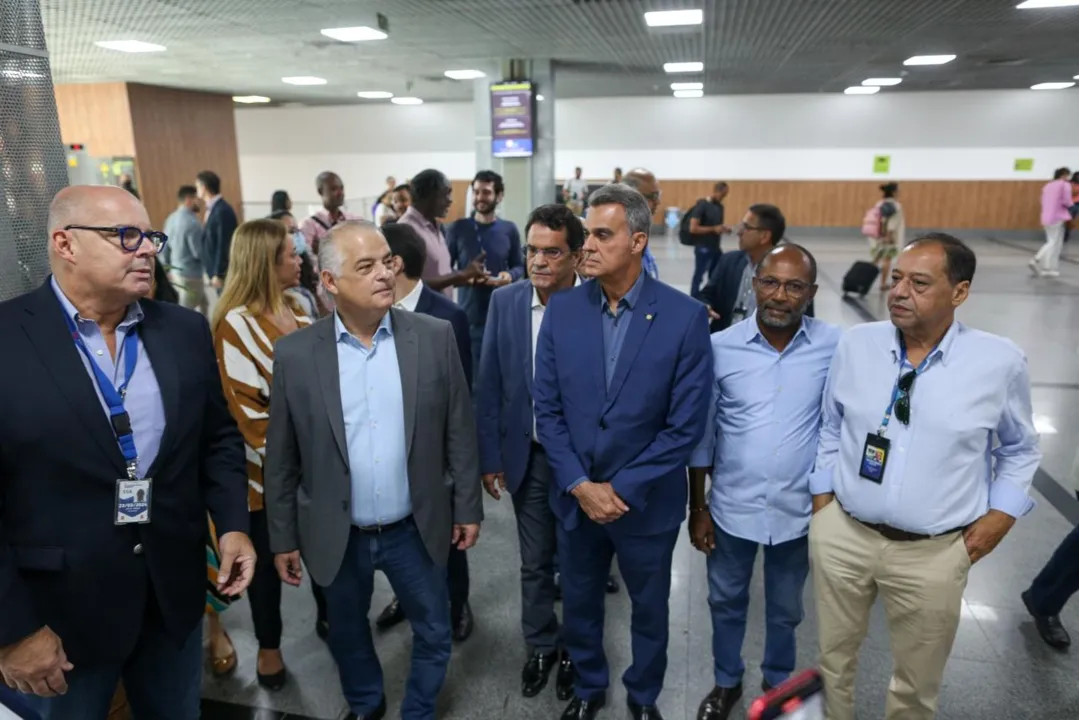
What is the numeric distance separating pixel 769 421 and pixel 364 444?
130cm

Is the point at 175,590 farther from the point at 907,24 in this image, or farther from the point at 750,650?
the point at 907,24

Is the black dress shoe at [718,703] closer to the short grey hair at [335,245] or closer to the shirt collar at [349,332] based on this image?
the shirt collar at [349,332]

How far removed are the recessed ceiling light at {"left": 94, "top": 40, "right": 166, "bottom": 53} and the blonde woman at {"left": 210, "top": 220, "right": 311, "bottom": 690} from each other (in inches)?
295

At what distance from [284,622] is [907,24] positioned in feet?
27.7

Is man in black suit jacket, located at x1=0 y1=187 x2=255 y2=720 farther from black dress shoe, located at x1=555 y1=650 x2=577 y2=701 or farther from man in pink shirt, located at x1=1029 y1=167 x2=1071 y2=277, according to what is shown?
man in pink shirt, located at x1=1029 y1=167 x2=1071 y2=277

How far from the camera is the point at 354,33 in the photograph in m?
7.80

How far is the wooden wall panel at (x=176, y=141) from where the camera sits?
40.8ft

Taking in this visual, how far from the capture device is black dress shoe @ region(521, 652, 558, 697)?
2623 mm

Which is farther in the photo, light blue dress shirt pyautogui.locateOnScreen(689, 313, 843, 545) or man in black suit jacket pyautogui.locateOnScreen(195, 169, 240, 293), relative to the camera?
man in black suit jacket pyautogui.locateOnScreen(195, 169, 240, 293)

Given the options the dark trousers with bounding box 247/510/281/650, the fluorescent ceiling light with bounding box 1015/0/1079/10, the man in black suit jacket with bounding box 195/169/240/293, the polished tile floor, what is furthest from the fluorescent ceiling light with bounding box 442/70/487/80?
the dark trousers with bounding box 247/510/281/650

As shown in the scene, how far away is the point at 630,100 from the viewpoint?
719 inches

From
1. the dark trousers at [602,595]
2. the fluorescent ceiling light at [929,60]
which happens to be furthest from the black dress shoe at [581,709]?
the fluorescent ceiling light at [929,60]

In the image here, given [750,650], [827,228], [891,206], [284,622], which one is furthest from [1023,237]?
[284,622]

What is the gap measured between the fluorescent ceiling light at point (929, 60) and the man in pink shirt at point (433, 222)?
920 centimetres
